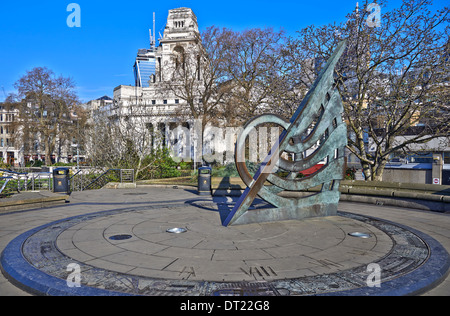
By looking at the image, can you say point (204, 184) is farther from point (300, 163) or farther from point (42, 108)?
point (42, 108)

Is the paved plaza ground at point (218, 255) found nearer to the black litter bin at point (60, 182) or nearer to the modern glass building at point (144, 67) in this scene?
the black litter bin at point (60, 182)

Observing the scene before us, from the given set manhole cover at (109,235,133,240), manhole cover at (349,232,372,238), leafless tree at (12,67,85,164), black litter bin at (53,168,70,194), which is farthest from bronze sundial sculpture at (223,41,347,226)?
leafless tree at (12,67,85,164)

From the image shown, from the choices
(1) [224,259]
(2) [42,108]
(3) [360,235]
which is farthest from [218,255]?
(2) [42,108]

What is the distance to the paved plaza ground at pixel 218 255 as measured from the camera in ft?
12.5

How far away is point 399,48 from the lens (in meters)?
12.9

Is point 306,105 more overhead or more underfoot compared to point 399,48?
more underfoot

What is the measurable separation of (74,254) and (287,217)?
4812mm

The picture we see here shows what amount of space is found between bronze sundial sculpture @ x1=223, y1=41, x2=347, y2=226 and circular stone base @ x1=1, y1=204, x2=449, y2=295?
34cm

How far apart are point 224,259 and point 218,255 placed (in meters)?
0.22

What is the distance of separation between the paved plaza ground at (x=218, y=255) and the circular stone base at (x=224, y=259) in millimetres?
14

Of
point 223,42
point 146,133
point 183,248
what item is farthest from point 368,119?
point 223,42

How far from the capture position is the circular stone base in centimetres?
378

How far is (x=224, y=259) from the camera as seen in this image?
4.82 meters
